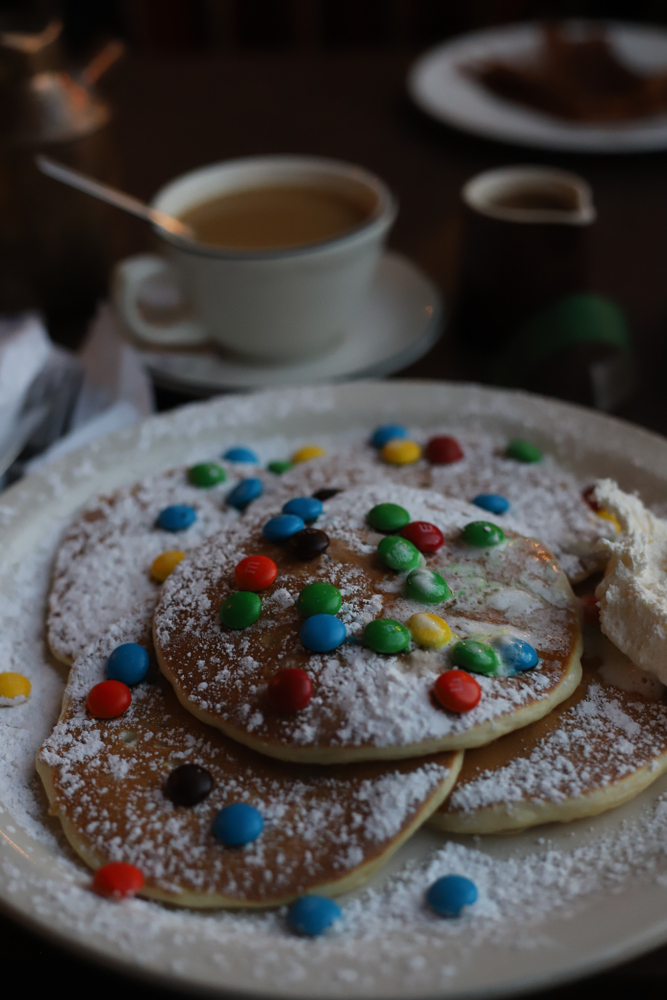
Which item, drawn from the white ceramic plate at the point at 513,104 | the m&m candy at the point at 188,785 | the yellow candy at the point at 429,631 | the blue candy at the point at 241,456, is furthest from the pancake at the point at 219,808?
the white ceramic plate at the point at 513,104

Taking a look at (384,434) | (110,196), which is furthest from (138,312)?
(384,434)

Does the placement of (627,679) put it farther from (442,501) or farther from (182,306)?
(182,306)

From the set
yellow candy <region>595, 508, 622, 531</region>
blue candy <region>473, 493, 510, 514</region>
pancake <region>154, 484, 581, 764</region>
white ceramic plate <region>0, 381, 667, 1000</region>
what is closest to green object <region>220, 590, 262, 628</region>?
pancake <region>154, 484, 581, 764</region>

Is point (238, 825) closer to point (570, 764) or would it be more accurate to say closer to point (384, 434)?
point (570, 764)

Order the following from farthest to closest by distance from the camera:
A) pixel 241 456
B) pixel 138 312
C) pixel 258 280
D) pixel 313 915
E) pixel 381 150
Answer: pixel 381 150
pixel 138 312
pixel 258 280
pixel 241 456
pixel 313 915

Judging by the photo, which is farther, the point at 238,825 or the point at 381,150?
the point at 381,150

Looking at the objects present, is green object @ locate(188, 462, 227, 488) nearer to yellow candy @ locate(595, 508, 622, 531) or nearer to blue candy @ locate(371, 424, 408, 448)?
blue candy @ locate(371, 424, 408, 448)

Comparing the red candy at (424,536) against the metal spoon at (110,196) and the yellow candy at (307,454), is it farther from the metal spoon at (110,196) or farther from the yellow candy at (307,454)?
the metal spoon at (110,196)
